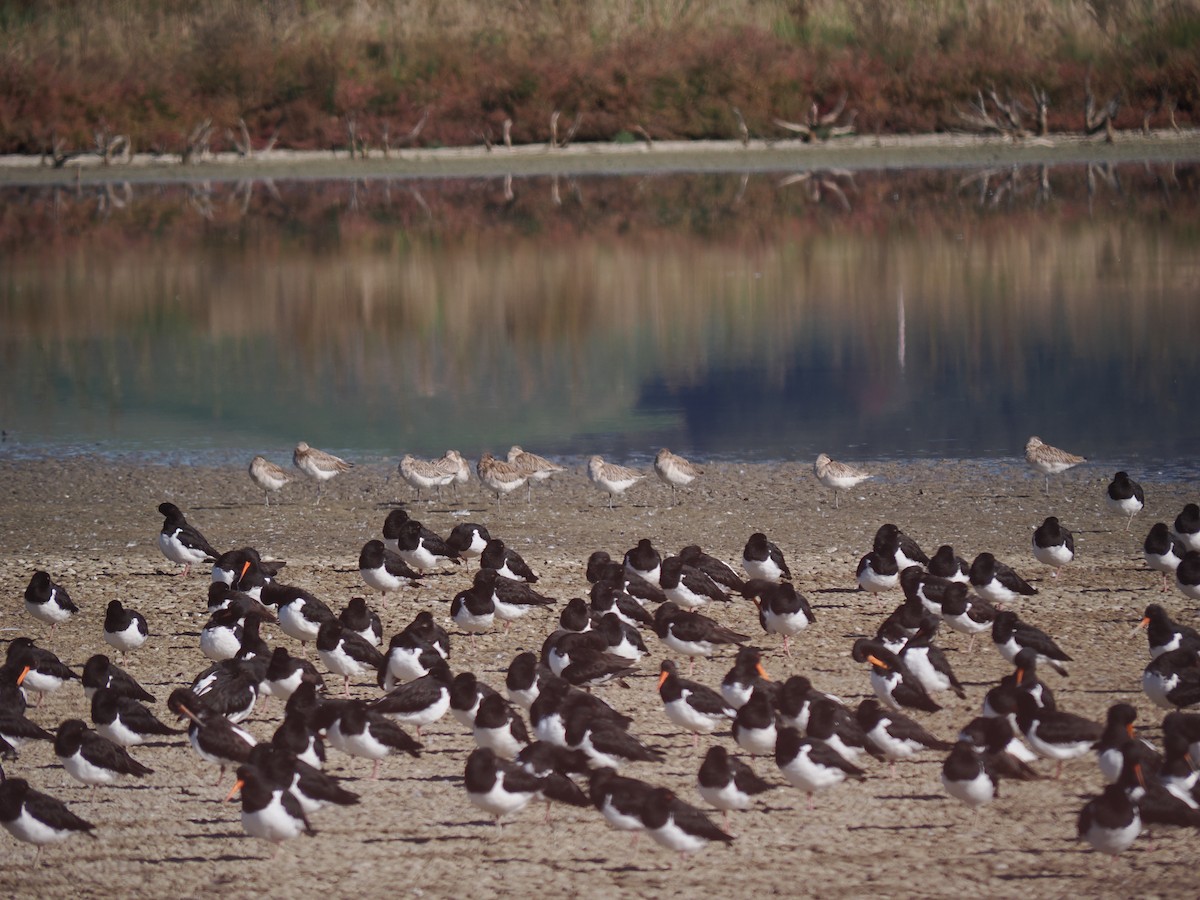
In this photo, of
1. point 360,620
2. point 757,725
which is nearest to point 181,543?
point 360,620

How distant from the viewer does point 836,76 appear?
71.2 metres

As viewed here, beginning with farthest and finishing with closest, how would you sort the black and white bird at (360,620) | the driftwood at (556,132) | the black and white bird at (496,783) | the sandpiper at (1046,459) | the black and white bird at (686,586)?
the driftwood at (556,132)
the sandpiper at (1046,459)
the black and white bird at (686,586)
the black and white bird at (360,620)
the black and white bird at (496,783)

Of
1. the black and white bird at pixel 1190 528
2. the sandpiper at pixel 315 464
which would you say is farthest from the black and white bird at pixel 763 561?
the sandpiper at pixel 315 464

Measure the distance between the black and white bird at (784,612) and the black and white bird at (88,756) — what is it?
417 centimetres

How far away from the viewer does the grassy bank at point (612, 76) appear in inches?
2741

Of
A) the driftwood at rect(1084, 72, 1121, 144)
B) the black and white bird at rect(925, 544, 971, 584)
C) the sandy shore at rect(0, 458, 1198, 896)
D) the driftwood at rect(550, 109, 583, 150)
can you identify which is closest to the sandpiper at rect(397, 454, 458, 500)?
the sandy shore at rect(0, 458, 1198, 896)

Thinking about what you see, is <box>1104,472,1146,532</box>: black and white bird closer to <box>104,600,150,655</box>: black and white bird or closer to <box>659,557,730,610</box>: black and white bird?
<box>659,557,730,610</box>: black and white bird

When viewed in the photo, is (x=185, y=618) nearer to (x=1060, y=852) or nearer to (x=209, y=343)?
(x=1060, y=852)

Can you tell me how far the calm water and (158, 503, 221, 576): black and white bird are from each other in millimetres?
6040

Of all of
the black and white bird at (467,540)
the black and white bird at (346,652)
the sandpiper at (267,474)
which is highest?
the black and white bird at (346,652)

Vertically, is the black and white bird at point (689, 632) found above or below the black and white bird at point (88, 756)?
below

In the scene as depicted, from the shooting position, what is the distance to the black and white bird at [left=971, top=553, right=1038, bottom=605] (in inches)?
473

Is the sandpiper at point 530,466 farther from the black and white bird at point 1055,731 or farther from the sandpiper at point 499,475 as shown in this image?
the black and white bird at point 1055,731

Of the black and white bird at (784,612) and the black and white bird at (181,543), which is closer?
the black and white bird at (784,612)
